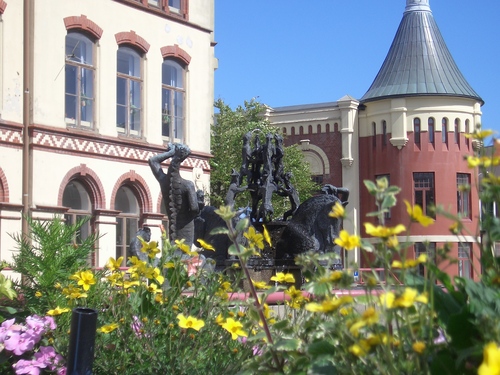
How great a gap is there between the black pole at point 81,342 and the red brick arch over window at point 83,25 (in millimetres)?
21382

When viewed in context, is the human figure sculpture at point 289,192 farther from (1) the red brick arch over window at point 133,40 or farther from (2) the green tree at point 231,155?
(2) the green tree at point 231,155

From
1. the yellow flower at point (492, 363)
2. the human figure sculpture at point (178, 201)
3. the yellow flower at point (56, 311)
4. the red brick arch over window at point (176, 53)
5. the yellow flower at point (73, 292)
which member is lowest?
the yellow flower at point (56, 311)

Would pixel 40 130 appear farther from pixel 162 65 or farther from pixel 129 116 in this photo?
pixel 162 65

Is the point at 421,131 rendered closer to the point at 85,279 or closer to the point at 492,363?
the point at 85,279

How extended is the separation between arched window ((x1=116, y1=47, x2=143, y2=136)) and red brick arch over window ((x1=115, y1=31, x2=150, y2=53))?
0.26 m

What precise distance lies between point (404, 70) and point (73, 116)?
70.3 ft

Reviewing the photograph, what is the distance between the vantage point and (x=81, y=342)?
386 cm

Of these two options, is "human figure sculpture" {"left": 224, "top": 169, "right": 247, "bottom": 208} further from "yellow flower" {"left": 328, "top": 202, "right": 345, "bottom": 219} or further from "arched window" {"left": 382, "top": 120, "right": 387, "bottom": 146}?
"arched window" {"left": 382, "top": 120, "right": 387, "bottom": 146}

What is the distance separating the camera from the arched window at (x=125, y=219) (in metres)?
25.7

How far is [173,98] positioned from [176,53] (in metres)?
1.37

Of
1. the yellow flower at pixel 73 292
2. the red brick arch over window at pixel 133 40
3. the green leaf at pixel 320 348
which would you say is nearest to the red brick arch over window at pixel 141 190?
the red brick arch over window at pixel 133 40

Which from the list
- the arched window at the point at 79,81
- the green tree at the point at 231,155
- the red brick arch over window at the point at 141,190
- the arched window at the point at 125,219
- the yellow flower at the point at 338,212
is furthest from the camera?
the green tree at the point at 231,155

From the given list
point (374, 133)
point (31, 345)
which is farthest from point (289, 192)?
point (374, 133)

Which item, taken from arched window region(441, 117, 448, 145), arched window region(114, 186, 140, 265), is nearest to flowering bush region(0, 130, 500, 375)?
arched window region(114, 186, 140, 265)
